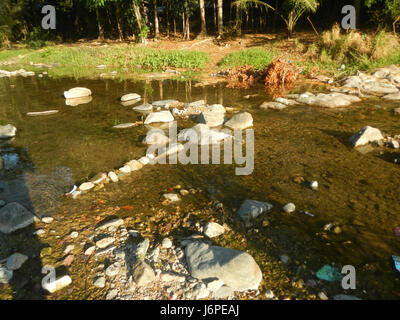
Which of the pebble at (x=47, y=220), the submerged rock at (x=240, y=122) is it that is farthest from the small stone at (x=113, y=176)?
the submerged rock at (x=240, y=122)

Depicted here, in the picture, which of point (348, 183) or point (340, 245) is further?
point (348, 183)

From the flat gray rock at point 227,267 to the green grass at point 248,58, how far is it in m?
10.6

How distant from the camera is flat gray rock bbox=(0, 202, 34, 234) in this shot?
9.64 feet

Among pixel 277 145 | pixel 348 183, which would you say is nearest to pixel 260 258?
pixel 348 183

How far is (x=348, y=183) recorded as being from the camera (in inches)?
145

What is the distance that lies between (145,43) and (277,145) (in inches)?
589

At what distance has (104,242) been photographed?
9.02ft

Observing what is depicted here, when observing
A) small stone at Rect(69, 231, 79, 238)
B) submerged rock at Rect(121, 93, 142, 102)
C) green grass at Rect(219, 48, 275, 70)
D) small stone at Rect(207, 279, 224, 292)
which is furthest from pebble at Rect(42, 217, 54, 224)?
green grass at Rect(219, 48, 275, 70)

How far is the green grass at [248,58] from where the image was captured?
12125 millimetres

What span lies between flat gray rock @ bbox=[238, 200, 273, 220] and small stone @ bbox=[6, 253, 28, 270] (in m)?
2.05

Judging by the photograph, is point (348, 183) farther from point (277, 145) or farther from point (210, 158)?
point (210, 158)

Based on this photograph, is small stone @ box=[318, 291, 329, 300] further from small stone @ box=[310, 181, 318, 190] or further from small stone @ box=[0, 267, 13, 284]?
small stone @ box=[0, 267, 13, 284]
